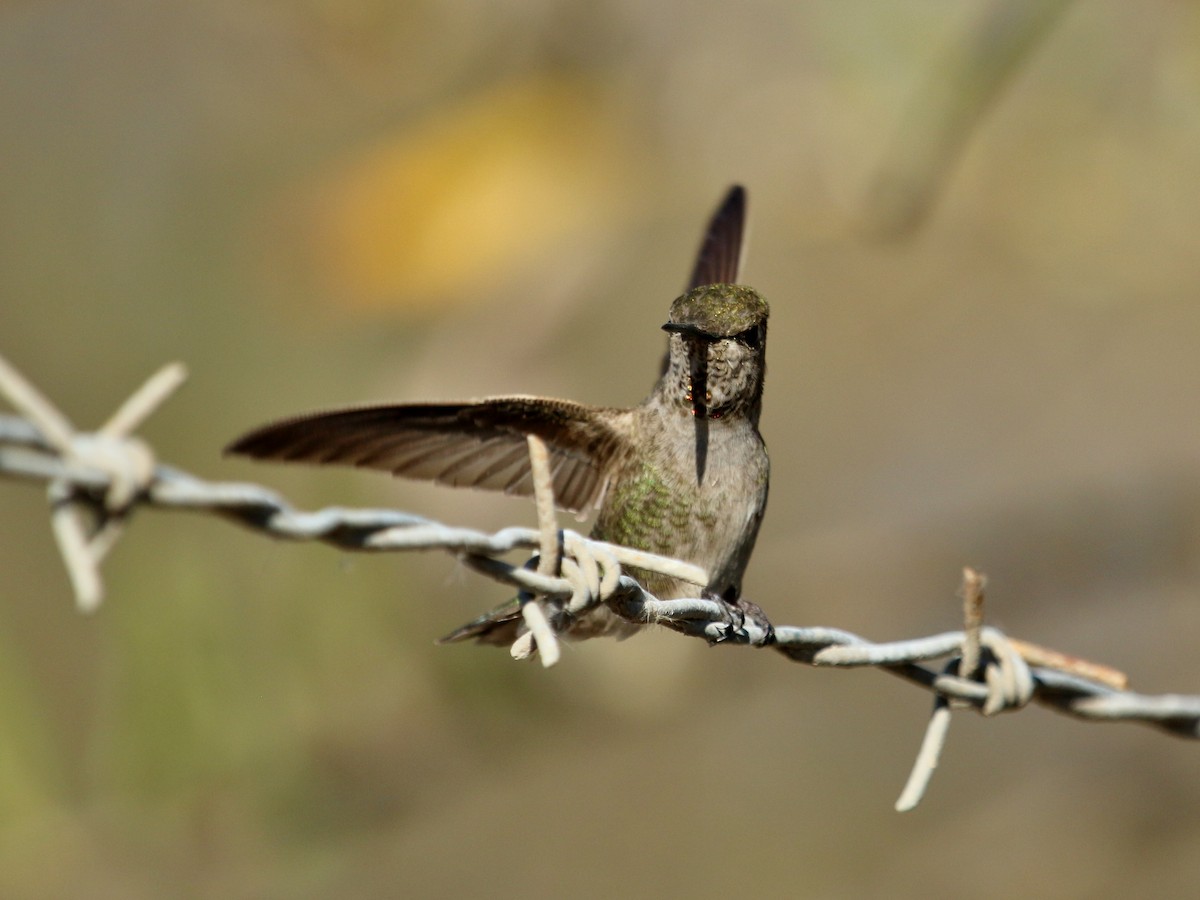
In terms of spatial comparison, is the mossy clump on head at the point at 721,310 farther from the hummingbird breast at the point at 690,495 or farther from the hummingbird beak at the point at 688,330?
the hummingbird breast at the point at 690,495

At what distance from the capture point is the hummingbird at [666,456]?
322 centimetres

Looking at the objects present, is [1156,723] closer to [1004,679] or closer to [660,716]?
[1004,679]

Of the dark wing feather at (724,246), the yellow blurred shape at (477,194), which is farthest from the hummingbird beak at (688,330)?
the yellow blurred shape at (477,194)

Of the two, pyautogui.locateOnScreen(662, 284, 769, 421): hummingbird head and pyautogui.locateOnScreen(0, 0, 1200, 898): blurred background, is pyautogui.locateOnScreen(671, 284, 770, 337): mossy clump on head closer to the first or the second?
pyautogui.locateOnScreen(662, 284, 769, 421): hummingbird head

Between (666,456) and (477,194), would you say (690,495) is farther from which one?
(477,194)

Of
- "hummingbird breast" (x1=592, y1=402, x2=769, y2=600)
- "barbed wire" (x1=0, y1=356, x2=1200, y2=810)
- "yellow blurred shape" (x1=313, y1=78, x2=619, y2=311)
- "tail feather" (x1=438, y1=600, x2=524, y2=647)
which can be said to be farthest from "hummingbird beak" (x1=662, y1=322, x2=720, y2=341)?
"yellow blurred shape" (x1=313, y1=78, x2=619, y2=311)

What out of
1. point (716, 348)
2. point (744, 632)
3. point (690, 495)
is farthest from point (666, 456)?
point (744, 632)

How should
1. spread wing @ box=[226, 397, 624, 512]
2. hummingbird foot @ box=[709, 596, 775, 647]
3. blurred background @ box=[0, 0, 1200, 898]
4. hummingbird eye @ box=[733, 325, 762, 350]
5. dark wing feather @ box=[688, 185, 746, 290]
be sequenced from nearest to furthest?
1. spread wing @ box=[226, 397, 624, 512]
2. hummingbird foot @ box=[709, 596, 775, 647]
3. hummingbird eye @ box=[733, 325, 762, 350]
4. dark wing feather @ box=[688, 185, 746, 290]
5. blurred background @ box=[0, 0, 1200, 898]

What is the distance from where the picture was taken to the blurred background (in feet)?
17.0

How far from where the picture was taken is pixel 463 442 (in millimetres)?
3156

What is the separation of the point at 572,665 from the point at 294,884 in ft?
5.32

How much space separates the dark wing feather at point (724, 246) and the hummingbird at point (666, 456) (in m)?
0.78

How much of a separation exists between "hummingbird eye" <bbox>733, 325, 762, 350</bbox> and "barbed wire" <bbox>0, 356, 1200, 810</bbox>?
655 millimetres

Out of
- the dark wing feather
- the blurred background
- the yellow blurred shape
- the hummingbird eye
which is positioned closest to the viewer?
the hummingbird eye
